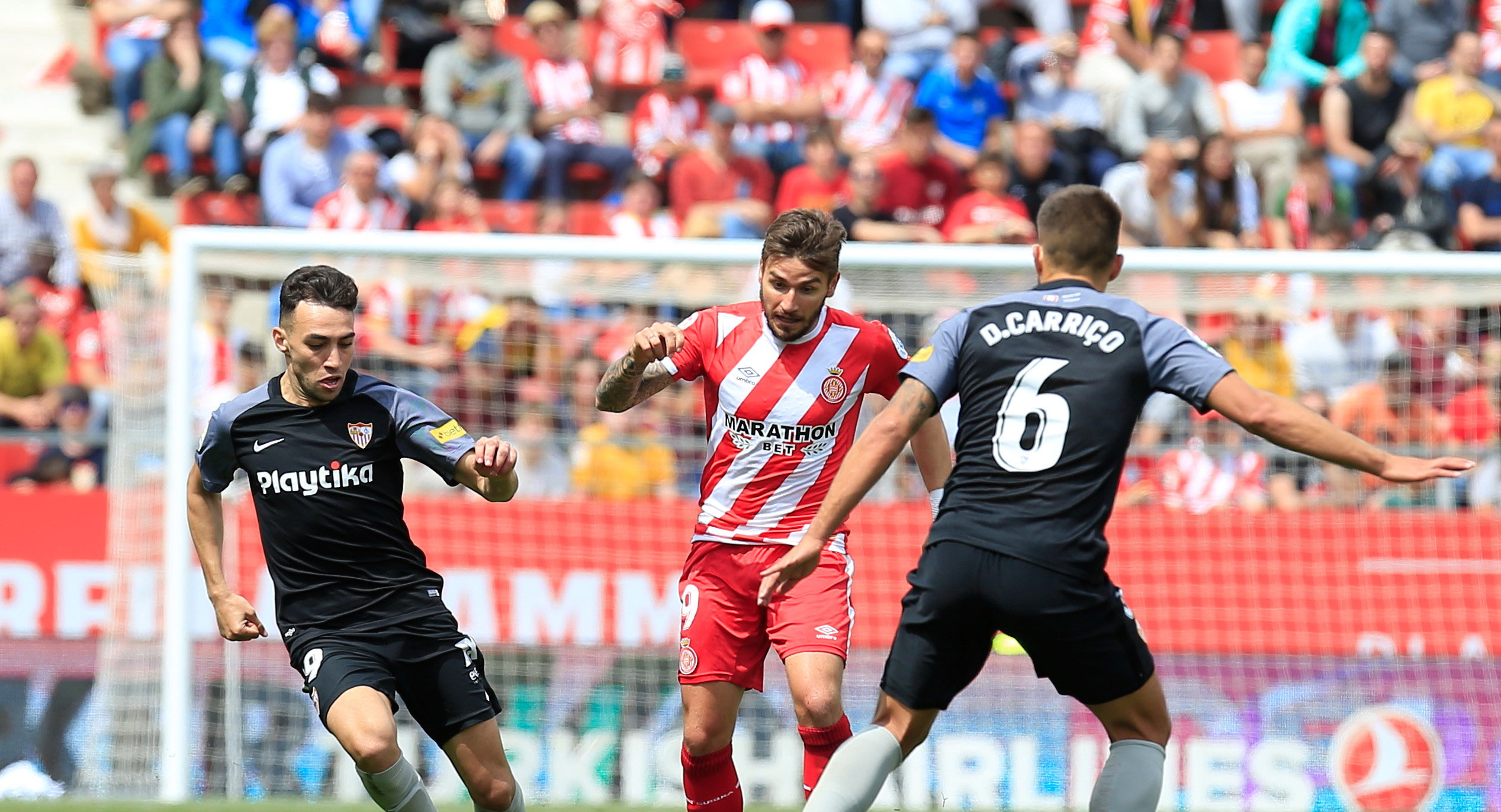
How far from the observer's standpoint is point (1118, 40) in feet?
47.4

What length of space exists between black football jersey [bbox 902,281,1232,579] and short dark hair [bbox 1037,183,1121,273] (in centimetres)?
15

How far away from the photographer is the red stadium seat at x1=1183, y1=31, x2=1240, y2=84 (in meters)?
15.0

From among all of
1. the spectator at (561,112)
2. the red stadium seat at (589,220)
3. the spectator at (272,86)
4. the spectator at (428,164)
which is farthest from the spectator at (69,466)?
the spectator at (561,112)

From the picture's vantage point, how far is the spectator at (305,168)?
1270 centimetres

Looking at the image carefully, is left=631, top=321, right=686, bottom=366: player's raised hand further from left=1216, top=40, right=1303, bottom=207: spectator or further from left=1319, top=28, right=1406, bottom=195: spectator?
left=1319, top=28, right=1406, bottom=195: spectator

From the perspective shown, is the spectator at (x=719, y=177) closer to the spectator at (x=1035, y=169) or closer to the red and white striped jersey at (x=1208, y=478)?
the spectator at (x=1035, y=169)

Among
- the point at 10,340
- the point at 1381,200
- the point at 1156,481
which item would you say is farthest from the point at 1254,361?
the point at 10,340

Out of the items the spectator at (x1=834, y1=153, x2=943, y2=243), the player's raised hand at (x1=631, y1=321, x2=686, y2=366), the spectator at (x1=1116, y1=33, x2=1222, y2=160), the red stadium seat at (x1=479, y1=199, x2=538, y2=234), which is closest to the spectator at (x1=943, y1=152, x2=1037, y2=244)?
the spectator at (x1=834, y1=153, x2=943, y2=243)

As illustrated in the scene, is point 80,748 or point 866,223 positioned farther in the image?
point 866,223

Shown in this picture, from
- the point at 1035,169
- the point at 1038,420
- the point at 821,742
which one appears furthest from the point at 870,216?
the point at 1038,420

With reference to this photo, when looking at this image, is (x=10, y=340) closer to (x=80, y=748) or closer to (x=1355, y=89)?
(x=80, y=748)

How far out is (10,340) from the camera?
11.5m

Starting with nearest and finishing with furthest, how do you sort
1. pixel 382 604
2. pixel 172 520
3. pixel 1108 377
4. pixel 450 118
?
pixel 1108 377
pixel 382 604
pixel 172 520
pixel 450 118

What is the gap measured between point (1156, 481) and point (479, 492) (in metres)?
5.35
